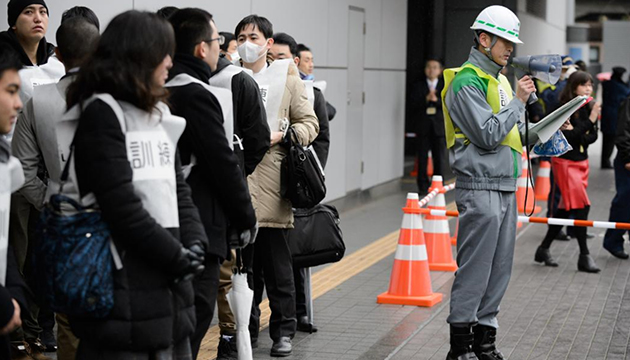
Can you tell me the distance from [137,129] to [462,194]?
9.92ft

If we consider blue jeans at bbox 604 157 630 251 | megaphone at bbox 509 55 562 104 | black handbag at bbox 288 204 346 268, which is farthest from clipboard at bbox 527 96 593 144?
blue jeans at bbox 604 157 630 251

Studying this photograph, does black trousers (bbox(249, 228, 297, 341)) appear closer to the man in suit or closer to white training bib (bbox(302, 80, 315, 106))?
white training bib (bbox(302, 80, 315, 106))

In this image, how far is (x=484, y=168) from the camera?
617cm

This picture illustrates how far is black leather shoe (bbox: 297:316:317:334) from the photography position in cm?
727

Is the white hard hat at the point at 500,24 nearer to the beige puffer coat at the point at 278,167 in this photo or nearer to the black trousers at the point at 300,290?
the beige puffer coat at the point at 278,167

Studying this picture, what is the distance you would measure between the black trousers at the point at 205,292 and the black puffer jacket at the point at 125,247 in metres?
0.74

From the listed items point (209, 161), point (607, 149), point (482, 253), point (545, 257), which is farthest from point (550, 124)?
point (607, 149)

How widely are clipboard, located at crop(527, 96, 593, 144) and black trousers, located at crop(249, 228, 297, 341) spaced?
1699 mm

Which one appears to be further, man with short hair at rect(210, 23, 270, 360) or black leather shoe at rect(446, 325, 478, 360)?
black leather shoe at rect(446, 325, 478, 360)

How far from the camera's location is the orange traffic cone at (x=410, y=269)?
8250 mm

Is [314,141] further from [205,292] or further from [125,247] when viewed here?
[125,247]

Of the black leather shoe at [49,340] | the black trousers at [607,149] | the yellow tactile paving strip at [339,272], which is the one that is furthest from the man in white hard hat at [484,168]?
the black trousers at [607,149]

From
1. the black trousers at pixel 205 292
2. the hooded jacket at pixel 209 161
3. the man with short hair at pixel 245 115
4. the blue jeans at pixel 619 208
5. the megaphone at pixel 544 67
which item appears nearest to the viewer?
the hooded jacket at pixel 209 161

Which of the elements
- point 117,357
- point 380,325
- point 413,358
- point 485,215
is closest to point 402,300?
point 380,325
